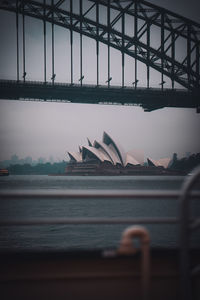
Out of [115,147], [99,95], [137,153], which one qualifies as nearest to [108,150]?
[115,147]

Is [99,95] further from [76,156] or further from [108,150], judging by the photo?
[76,156]

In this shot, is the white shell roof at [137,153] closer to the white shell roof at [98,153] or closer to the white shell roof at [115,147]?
the white shell roof at [115,147]

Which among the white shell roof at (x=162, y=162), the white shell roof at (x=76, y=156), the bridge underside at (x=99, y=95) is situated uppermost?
the bridge underside at (x=99, y=95)

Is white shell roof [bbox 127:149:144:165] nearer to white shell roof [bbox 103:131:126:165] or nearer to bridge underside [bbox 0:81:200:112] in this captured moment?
white shell roof [bbox 103:131:126:165]

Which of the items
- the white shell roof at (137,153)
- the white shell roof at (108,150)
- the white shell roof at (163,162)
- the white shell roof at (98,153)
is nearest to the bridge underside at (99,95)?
the white shell roof at (108,150)

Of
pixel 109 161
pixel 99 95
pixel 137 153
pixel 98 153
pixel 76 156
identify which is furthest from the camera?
pixel 76 156

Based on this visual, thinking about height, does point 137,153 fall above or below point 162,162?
above
